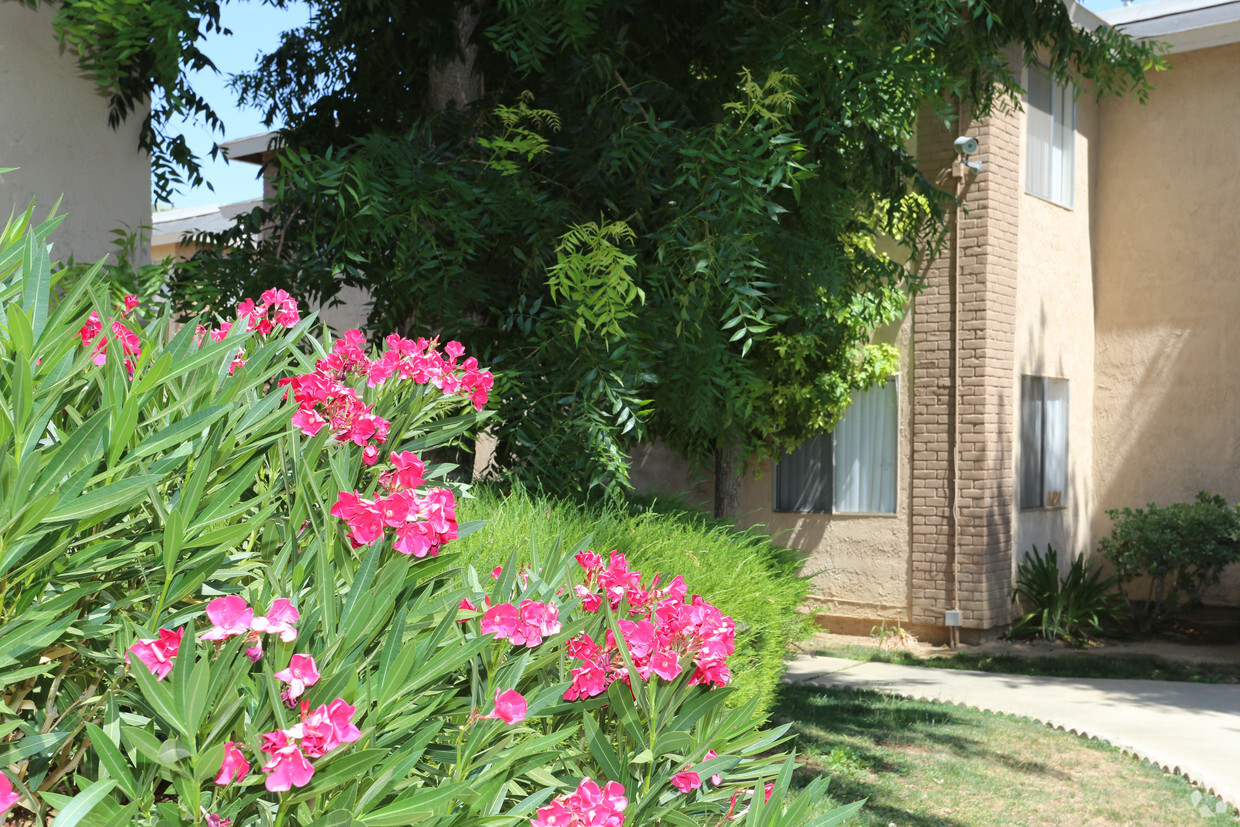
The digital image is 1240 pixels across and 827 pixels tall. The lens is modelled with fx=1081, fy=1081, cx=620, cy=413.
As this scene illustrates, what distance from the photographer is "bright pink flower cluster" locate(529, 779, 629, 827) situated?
1.92m

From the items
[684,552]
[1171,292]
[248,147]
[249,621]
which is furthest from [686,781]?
[248,147]

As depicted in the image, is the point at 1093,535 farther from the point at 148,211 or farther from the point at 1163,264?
the point at 148,211

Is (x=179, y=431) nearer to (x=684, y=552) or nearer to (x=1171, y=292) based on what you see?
(x=684, y=552)

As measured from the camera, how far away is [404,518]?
82.0 inches

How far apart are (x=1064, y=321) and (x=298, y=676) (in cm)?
1344

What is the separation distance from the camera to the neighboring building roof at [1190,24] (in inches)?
503

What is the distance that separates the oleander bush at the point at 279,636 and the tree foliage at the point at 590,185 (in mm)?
3256

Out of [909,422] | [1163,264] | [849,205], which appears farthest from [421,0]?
[1163,264]

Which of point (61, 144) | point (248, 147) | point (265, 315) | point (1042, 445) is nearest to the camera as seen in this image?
point (265, 315)

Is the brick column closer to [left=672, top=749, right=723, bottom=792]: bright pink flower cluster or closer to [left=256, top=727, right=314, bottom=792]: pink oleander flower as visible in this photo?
[left=672, top=749, right=723, bottom=792]: bright pink flower cluster

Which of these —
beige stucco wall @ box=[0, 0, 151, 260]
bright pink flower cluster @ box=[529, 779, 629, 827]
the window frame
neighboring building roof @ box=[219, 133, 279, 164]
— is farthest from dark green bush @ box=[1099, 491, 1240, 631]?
neighboring building roof @ box=[219, 133, 279, 164]

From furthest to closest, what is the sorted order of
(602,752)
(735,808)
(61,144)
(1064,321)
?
(1064,321) → (61,144) → (735,808) → (602,752)

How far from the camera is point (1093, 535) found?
46.6 feet

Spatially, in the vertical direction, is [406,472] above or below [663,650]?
above
